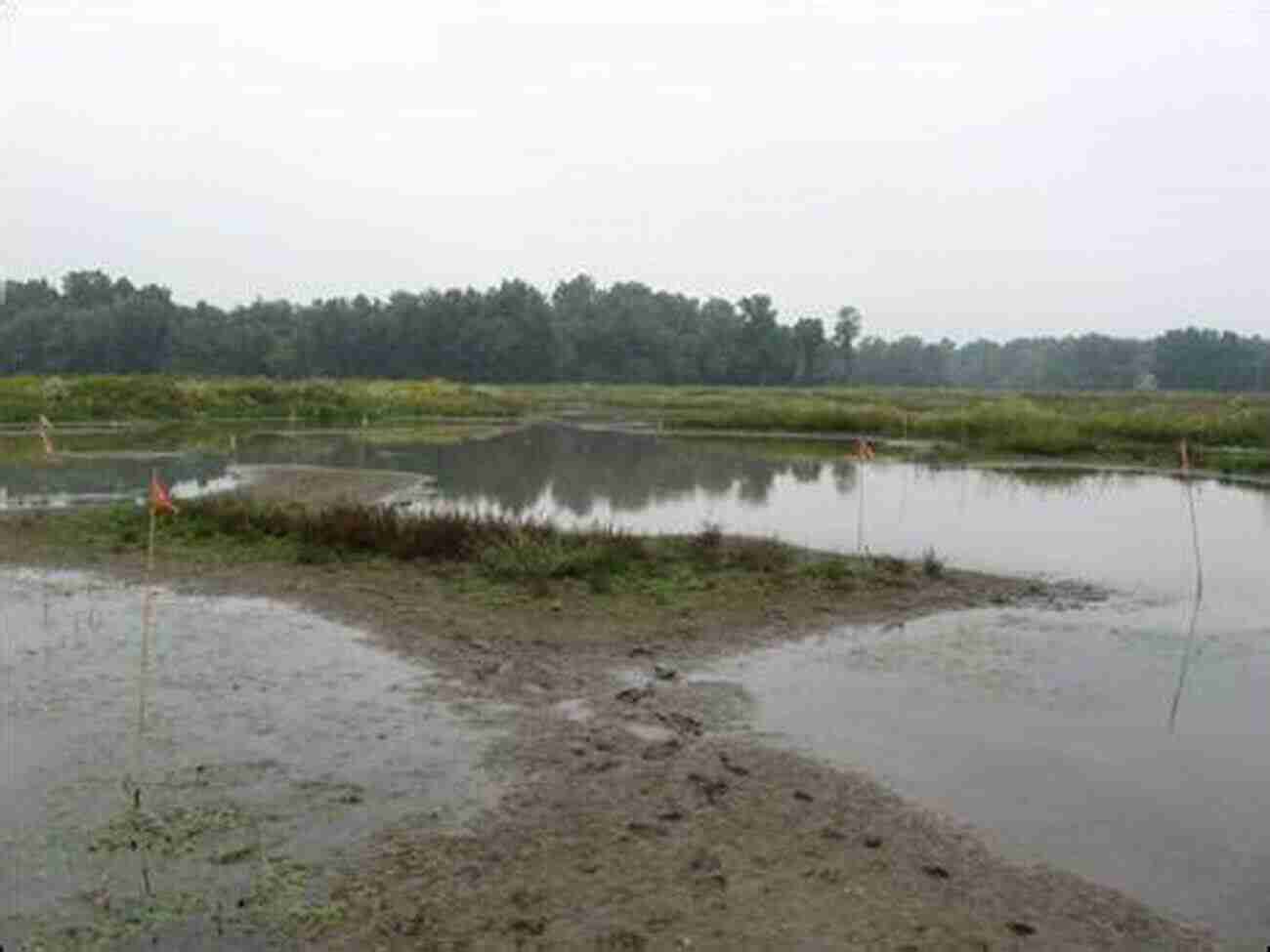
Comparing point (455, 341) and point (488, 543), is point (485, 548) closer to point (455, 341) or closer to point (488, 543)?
point (488, 543)

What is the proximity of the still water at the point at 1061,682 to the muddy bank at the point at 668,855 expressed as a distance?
0.54m

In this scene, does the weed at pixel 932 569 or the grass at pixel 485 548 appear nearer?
the grass at pixel 485 548

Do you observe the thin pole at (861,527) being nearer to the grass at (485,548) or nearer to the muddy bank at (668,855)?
the grass at (485,548)

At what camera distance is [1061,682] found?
39.0 ft

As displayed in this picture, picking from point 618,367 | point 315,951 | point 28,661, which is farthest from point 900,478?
point 618,367

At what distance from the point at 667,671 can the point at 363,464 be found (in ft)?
81.1

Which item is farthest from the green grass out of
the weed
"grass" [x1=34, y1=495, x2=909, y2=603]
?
the weed

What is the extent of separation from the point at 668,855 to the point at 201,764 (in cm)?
361

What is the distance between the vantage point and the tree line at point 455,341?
105875mm

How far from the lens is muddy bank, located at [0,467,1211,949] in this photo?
6.25m

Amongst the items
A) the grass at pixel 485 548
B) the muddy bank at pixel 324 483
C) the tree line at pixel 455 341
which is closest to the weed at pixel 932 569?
the grass at pixel 485 548

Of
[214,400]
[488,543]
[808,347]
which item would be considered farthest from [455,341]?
[488,543]

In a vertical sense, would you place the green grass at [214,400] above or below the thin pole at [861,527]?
above

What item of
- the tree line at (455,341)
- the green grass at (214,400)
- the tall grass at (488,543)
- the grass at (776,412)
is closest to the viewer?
the tall grass at (488,543)
